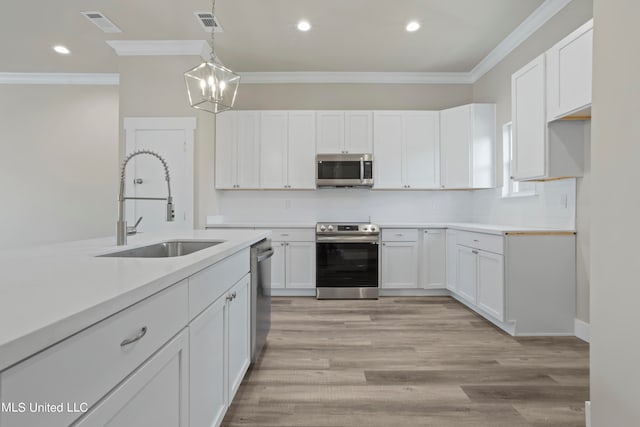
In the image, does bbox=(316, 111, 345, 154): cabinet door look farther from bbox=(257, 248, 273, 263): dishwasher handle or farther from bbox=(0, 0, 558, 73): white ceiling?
bbox=(257, 248, 273, 263): dishwasher handle

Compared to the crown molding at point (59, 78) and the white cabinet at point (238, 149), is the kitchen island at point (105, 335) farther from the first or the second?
the crown molding at point (59, 78)

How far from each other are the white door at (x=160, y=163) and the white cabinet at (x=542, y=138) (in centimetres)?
350

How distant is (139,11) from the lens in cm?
330

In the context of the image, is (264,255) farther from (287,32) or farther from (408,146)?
(408,146)

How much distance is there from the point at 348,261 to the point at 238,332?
2.45 meters

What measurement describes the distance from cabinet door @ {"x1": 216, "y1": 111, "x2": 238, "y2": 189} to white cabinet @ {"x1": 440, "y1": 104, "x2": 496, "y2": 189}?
2931 millimetres

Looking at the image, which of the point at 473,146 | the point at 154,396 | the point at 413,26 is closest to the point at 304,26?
the point at 413,26

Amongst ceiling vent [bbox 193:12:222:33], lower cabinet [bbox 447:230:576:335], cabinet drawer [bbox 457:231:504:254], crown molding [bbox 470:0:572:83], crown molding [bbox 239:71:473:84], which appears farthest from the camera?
crown molding [bbox 239:71:473:84]

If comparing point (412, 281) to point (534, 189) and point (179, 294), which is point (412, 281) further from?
point (179, 294)

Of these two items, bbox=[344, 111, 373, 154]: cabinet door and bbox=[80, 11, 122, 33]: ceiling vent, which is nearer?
bbox=[80, 11, 122, 33]: ceiling vent

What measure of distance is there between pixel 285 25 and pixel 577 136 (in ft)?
9.57

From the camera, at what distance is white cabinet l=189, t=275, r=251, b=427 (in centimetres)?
Result: 123

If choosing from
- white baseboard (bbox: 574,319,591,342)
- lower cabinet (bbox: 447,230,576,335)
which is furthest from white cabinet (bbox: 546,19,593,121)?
white baseboard (bbox: 574,319,591,342)

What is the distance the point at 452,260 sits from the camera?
409 centimetres
